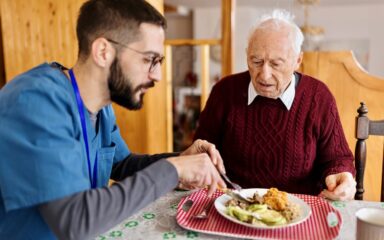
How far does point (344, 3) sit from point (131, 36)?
7.32m

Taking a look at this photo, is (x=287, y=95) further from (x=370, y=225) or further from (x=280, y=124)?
(x=370, y=225)

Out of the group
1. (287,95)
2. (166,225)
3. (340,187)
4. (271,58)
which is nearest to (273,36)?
(271,58)

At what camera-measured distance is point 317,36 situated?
24.3 ft

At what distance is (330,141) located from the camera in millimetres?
1495

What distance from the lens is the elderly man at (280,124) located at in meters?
1.46

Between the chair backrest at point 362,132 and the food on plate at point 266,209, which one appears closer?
the food on plate at point 266,209

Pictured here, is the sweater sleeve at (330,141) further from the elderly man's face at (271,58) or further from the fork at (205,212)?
the fork at (205,212)

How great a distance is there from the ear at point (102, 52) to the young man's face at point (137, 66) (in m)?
0.02

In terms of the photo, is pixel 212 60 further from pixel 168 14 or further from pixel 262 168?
pixel 262 168

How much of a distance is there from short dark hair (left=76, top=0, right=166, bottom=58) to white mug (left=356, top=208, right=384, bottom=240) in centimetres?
67

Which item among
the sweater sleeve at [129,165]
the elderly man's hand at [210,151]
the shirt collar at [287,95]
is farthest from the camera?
the shirt collar at [287,95]

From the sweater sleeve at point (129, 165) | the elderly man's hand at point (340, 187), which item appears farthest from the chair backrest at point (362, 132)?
the sweater sleeve at point (129, 165)

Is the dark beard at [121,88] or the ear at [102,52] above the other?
the ear at [102,52]

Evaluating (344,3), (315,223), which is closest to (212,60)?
(344,3)
